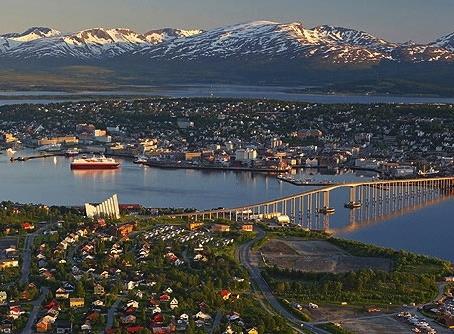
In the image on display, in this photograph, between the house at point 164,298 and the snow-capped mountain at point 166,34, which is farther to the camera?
the snow-capped mountain at point 166,34

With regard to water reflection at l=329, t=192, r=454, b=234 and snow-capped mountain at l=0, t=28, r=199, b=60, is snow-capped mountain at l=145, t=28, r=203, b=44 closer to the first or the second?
snow-capped mountain at l=0, t=28, r=199, b=60

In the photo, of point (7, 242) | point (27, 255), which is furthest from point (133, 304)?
point (7, 242)

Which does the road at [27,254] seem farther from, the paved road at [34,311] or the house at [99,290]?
the house at [99,290]

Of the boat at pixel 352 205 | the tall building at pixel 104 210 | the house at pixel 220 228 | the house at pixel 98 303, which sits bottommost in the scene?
the boat at pixel 352 205

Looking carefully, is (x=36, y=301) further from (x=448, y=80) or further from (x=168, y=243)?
(x=448, y=80)

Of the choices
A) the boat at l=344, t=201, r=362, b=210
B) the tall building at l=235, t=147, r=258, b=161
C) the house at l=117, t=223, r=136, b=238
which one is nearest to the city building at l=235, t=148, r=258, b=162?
the tall building at l=235, t=147, r=258, b=161

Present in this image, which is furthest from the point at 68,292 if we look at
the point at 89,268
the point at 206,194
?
the point at 206,194

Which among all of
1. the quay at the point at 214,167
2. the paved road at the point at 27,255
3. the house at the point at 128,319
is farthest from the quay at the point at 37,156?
the house at the point at 128,319
